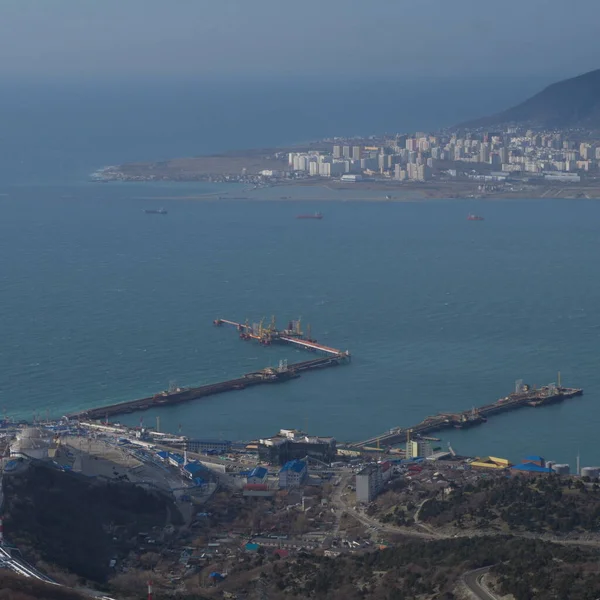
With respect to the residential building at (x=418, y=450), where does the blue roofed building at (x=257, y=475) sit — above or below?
above

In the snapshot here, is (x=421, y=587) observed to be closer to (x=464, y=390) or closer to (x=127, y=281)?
(x=464, y=390)

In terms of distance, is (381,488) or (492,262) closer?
(381,488)

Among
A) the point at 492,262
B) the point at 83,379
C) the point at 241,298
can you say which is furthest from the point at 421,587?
the point at 492,262

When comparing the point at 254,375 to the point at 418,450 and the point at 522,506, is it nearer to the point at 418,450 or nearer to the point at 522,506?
the point at 418,450

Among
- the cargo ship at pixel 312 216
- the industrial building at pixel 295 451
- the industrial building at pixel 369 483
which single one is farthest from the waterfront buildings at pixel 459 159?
the industrial building at pixel 369 483

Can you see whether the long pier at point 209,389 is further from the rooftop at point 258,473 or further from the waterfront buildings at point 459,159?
the waterfront buildings at point 459,159

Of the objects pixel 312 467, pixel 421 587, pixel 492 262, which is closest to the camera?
pixel 421 587

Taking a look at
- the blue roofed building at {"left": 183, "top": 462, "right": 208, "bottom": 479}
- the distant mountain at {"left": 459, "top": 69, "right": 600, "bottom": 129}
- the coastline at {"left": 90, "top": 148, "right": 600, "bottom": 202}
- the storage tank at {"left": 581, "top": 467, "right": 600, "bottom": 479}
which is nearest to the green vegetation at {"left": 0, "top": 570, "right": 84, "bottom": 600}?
the blue roofed building at {"left": 183, "top": 462, "right": 208, "bottom": 479}
